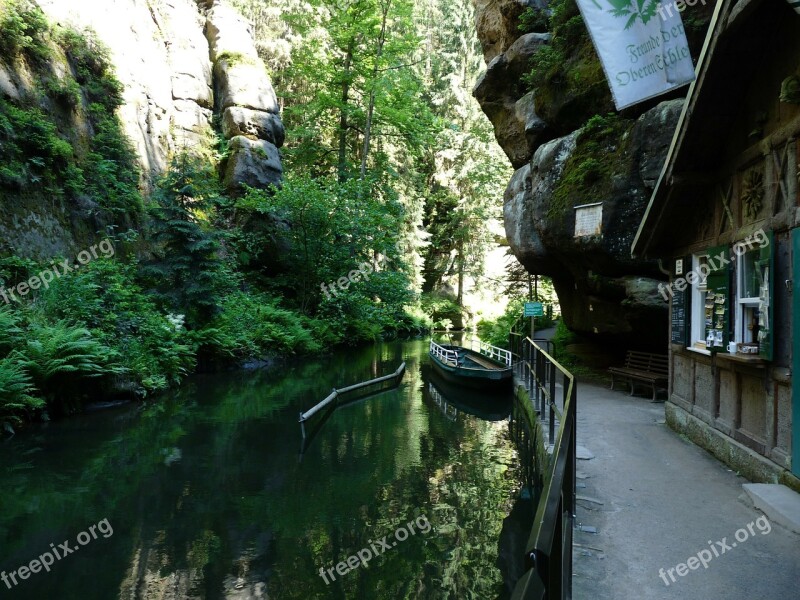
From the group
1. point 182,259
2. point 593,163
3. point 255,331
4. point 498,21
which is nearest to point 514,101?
point 498,21

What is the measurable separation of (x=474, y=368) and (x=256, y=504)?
10637 millimetres

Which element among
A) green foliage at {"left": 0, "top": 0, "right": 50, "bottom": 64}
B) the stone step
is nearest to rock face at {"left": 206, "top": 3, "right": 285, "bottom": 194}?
green foliage at {"left": 0, "top": 0, "right": 50, "bottom": 64}

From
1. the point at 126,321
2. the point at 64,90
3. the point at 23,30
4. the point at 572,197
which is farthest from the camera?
→ the point at 64,90

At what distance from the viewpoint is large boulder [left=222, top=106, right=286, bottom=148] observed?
2769 centimetres

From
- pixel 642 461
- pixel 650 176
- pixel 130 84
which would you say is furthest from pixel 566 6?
pixel 130 84

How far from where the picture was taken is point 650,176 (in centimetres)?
1171

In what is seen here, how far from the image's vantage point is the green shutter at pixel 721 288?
23.0 ft

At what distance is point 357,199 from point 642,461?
21453mm

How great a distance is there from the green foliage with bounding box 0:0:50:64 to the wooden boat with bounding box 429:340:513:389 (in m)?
16.2

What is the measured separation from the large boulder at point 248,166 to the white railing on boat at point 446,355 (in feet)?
40.7

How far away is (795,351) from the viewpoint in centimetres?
541

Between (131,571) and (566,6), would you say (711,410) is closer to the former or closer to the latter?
(131,571)

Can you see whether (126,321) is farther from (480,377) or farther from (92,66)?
(92,66)

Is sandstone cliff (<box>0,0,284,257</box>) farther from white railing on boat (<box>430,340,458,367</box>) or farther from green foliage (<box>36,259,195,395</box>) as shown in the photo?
white railing on boat (<box>430,340,458,367</box>)
